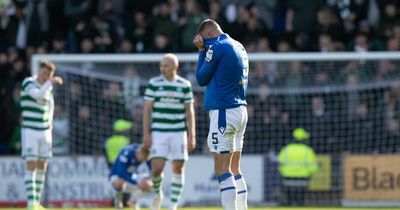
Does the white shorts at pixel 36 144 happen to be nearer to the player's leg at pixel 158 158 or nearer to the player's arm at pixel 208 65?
the player's leg at pixel 158 158

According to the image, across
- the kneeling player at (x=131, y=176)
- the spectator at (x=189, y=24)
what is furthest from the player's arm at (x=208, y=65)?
the spectator at (x=189, y=24)

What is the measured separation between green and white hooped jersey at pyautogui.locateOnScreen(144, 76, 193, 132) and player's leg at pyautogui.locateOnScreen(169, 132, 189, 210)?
15 centimetres

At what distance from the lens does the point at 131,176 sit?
17.5 meters

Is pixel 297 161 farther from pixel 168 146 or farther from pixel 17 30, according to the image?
pixel 17 30

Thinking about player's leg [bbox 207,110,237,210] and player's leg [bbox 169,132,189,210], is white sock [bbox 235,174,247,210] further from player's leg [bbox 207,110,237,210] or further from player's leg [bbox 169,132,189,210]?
player's leg [bbox 169,132,189,210]

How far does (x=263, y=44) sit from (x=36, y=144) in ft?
24.5

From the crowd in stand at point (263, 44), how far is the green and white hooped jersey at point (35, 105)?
472 centimetres

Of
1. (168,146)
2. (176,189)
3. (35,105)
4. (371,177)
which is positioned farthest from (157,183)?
(371,177)

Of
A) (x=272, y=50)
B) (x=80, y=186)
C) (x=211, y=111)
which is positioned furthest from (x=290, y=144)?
(x=211, y=111)

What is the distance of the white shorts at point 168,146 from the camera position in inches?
639

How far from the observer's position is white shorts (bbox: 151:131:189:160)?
16219 mm

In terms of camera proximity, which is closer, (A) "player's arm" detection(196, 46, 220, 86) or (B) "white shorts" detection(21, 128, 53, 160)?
(A) "player's arm" detection(196, 46, 220, 86)

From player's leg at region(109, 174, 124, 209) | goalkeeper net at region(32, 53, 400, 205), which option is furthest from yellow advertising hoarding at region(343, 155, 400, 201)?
player's leg at region(109, 174, 124, 209)

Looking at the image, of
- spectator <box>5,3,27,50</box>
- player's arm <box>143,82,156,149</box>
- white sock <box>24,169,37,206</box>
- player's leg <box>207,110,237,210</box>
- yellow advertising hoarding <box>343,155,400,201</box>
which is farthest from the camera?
spectator <box>5,3,27,50</box>
